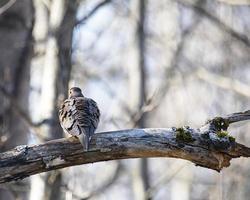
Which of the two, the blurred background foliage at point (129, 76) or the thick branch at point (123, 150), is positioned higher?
the blurred background foliage at point (129, 76)

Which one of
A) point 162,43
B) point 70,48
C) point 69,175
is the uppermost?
point 162,43

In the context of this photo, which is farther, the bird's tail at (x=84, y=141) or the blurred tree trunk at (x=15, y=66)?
the blurred tree trunk at (x=15, y=66)

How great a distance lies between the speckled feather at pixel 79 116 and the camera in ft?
15.6

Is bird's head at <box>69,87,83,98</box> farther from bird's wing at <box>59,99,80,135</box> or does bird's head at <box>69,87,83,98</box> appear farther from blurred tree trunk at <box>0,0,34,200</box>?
blurred tree trunk at <box>0,0,34,200</box>

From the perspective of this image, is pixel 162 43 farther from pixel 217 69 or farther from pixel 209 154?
pixel 209 154

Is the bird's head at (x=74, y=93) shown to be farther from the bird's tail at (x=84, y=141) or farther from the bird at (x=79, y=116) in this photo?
the bird's tail at (x=84, y=141)

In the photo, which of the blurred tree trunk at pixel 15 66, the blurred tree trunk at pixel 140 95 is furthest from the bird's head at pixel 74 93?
the blurred tree trunk at pixel 140 95

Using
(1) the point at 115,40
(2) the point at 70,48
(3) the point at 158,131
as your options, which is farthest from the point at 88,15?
(1) the point at 115,40

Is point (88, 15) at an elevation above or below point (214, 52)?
below

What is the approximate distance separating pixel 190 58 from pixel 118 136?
1007 cm

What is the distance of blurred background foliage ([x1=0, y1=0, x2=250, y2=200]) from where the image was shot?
6.19 m

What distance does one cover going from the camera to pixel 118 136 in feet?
14.5

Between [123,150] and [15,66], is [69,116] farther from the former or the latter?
[15,66]

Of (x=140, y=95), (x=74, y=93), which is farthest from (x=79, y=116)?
(x=140, y=95)
